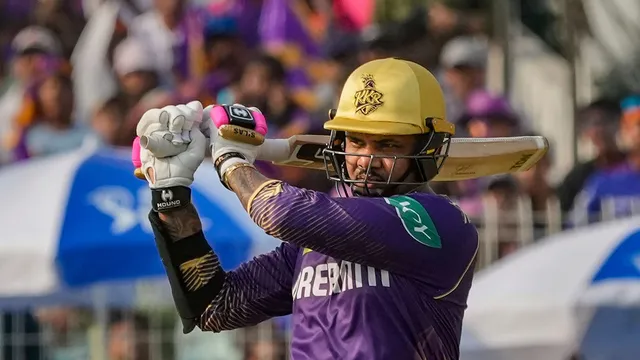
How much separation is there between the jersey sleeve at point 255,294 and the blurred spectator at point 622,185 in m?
4.15

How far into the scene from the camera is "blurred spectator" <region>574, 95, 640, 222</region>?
850 cm

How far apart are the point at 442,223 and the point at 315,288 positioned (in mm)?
401

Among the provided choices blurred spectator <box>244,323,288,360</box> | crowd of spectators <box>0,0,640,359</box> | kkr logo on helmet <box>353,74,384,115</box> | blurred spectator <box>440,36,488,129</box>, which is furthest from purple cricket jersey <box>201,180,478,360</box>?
blurred spectator <box>440,36,488,129</box>

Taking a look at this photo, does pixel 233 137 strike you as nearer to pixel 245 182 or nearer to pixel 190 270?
pixel 245 182

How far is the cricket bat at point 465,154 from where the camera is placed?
15.3ft

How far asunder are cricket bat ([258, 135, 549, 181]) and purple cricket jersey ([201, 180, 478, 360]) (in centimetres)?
39

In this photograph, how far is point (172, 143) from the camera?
4.21m

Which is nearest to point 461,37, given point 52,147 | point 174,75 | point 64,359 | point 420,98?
point 174,75

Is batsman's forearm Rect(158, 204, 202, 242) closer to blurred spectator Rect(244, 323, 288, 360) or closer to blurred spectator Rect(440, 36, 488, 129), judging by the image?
blurred spectator Rect(244, 323, 288, 360)

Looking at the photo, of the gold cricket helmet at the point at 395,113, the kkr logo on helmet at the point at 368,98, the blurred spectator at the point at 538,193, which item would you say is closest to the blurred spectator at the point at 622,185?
the blurred spectator at the point at 538,193

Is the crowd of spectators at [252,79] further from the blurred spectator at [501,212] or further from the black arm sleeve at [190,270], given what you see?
the black arm sleeve at [190,270]

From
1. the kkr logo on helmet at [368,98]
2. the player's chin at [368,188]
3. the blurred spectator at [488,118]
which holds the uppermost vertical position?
the blurred spectator at [488,118]

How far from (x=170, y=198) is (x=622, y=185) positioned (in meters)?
4.94

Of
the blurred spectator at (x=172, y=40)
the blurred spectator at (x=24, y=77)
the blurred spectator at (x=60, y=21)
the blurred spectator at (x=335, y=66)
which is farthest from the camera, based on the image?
the blurred spectator at (x=60, y=21)
